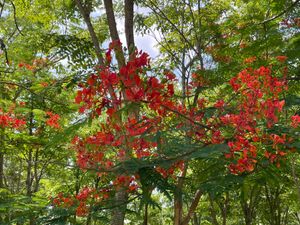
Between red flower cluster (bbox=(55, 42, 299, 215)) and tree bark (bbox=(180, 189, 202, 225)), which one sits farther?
tree bark (bbox=(180, 189, 202, 225))

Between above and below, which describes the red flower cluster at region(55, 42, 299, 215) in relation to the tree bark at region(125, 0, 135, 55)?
below

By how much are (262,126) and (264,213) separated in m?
14.0

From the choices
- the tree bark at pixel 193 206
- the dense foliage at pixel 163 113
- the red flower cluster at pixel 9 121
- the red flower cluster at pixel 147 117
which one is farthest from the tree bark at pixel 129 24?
the red flower cluster at pixel 9 121

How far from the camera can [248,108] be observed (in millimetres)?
3578

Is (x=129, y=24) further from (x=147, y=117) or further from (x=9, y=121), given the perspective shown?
(x=9, y=121)

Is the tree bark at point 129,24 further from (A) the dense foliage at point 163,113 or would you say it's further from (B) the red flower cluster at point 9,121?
(B) the red flower cluster at point 9,121

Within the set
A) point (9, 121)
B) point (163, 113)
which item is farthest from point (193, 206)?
point (9, 121)

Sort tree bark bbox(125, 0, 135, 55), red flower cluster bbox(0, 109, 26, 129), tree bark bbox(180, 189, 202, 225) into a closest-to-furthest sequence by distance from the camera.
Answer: tree bark bbox(125, 0, 135, 55) < tree bark bbox(180, 189, 202, 225) < red flower cluster bbox(0, 109, 26, 129)

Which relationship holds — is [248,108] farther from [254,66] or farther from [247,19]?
[247,19]

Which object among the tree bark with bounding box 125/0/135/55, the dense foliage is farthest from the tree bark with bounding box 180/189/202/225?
the tree bark with bounding box 125/0/135/55

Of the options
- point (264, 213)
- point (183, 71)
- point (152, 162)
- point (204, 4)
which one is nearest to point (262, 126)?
point (152, 162)

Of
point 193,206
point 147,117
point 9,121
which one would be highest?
point 9,121

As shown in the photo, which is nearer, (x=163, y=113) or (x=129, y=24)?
(x=163, y=113)

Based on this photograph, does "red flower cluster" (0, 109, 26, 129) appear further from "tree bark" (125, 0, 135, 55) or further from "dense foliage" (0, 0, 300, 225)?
"tree bark" (125, 0, 135, 55)
